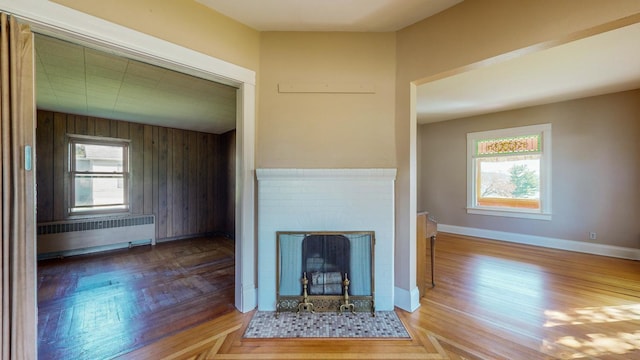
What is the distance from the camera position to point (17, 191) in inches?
53.9

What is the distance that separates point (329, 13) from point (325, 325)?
8.78 feet

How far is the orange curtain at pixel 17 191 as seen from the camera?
1.33 m

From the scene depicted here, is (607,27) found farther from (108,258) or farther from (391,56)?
(108,258)

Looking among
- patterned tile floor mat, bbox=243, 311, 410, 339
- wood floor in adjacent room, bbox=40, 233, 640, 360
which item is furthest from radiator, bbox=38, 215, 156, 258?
patterned tile floor mat, bbox=243, 311, 410, 339

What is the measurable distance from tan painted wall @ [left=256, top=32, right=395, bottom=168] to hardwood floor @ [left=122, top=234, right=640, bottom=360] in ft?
4.80

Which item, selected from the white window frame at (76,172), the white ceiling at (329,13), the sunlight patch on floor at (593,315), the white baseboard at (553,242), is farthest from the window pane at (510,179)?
the white window frame at (76,172)

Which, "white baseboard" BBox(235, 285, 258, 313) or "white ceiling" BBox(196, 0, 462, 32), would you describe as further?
"white baseboard" BBox(235, 285, 258, 313)

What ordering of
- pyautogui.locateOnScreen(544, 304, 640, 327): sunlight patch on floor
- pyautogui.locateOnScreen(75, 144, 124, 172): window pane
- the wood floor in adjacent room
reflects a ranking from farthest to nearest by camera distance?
pyautogui.locateOnScreen(75, 144, 124, 172): window pane, pyautogui.locateOnScreen(544, 304, 640, 327): sunlight patch on floor, the wood floor in adjacent room

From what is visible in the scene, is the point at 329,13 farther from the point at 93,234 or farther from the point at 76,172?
the point at 93,234

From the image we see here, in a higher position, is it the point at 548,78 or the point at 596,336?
the point at 548,78

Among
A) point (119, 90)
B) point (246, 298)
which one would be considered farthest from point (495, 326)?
point (119, 90)

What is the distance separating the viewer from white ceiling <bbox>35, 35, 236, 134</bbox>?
7.81ft

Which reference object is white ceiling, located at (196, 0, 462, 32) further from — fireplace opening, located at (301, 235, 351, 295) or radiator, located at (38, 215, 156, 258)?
radiator, located at (38, 215, 156, 258)

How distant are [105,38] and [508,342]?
3563 millimetres
